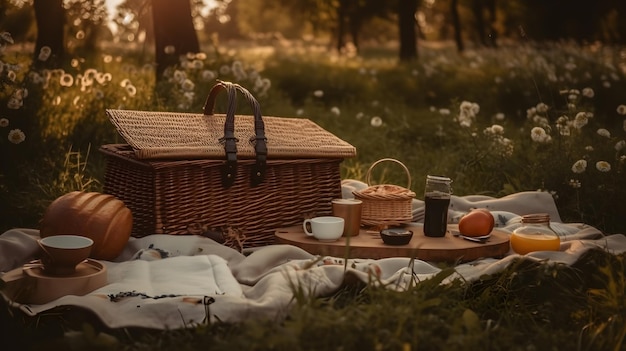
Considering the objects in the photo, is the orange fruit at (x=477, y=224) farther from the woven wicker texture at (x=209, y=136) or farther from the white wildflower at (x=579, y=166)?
the white wildflower at (x=579, y=166)

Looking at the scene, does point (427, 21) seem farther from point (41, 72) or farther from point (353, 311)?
point (353, 311)

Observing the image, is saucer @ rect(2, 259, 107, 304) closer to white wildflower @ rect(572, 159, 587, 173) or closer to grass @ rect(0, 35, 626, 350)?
grass @ rect(0, 35, 626, 350)

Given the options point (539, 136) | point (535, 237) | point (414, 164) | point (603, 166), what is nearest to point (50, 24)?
point (414, 164)

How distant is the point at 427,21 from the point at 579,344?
5138cm

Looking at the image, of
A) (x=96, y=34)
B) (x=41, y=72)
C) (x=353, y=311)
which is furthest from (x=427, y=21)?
(x=353, y=311)

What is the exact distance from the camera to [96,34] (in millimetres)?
10078

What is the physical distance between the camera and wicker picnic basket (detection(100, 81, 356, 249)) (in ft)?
13.9

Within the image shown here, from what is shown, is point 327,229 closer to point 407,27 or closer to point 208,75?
point 208,75

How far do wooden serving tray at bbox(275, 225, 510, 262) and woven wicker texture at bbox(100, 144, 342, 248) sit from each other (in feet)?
0.99

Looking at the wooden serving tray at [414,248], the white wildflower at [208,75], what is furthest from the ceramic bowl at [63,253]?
the white wildflower at [208,75]

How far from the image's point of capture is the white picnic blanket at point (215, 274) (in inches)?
123

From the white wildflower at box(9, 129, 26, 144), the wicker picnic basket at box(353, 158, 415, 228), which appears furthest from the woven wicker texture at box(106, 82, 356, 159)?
the white wildflower at box(9, 129, 26, 144)

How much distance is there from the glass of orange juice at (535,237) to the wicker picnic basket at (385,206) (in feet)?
2.19

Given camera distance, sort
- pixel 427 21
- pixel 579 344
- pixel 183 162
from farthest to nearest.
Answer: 1. pixel 427 21
2. pixel 183 162
3. pixel 579 344
